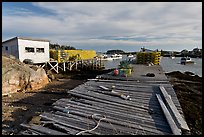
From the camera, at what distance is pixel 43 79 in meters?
21.7

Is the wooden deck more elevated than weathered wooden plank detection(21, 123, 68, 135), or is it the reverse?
the wooden deck

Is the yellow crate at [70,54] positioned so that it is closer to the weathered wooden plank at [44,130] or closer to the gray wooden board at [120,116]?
the gray wooden board at [120,116]

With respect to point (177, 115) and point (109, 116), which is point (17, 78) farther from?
point (177, 115)

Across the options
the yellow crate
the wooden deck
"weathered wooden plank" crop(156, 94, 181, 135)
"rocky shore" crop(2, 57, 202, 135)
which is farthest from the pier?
"weathered wooden plank" crop(156, 94, 181, 135)

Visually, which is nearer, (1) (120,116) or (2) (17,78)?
(1) (120,116)

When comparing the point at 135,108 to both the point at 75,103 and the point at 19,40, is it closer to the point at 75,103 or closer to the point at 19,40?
the point at 75,103

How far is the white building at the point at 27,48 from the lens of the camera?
925 inches

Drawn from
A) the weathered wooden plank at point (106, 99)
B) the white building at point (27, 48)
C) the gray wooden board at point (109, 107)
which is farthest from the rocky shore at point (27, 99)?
the white building at point (27, 48)

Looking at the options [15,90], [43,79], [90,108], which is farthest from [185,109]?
[43,79]

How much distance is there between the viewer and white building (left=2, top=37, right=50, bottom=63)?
23500mm

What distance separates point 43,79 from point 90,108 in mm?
16624

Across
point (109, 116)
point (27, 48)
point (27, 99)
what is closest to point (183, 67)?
point (27, 48)

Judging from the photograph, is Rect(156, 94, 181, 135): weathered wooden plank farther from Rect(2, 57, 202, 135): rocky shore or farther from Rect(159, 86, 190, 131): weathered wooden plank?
Rect(2, 57, 202, 135): rocky shore

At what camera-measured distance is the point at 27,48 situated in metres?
24.7
